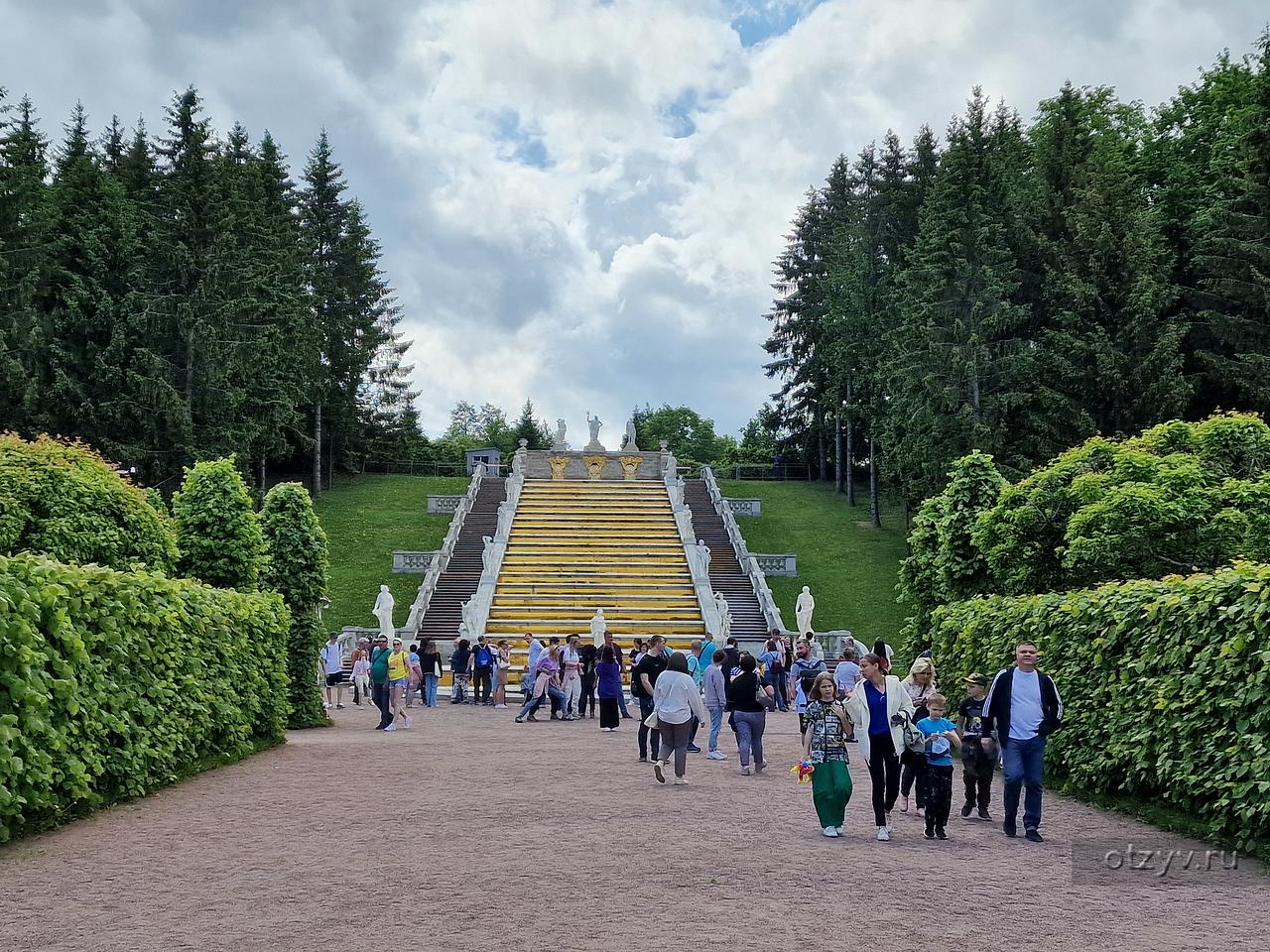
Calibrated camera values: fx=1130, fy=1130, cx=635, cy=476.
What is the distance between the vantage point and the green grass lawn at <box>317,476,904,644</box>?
36406 millimetres

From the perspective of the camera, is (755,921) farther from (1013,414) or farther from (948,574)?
(1013,414)

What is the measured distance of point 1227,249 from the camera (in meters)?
35.7

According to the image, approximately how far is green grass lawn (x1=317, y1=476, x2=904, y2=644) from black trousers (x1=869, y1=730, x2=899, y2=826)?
2458cm

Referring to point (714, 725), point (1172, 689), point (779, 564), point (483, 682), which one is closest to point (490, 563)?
point (779, 564)

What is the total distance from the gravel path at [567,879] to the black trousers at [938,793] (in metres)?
0.29

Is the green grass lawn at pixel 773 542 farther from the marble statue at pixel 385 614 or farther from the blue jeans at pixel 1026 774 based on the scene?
the blue jeans at pixel 1026 774

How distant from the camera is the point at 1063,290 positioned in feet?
125

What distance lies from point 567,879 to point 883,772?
3.29m

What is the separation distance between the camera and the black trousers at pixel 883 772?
958cm

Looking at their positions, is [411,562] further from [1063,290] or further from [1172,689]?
[1172,689]

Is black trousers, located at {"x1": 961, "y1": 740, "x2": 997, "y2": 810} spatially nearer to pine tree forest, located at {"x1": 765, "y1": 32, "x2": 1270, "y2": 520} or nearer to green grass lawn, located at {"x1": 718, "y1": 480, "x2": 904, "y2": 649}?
green grass lawn, located at {"x1": 718, "y1": 480, "x2": 904, "y2": 649}

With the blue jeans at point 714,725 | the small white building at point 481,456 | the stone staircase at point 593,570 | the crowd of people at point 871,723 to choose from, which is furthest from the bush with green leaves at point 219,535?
the small white building at point 481,456

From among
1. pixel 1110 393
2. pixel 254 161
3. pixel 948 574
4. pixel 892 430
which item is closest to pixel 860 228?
pixel 892 430

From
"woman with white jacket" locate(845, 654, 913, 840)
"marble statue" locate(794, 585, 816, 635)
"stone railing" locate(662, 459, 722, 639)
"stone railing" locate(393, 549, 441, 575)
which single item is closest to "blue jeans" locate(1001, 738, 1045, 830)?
"woman with white jacket" locate(845, 654, 913, 840)
